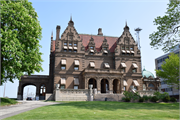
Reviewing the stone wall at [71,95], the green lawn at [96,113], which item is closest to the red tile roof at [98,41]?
the stone wall at [71,95]

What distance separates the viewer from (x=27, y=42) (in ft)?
76.1

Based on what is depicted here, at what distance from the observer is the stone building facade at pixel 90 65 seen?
4244 cm

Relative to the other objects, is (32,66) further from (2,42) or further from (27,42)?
(2,42)

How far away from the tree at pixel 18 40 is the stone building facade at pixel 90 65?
1875 cm

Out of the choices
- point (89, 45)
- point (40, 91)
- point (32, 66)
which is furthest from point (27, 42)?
point (40, 91)

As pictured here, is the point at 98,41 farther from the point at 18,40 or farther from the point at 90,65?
the point at 18,40

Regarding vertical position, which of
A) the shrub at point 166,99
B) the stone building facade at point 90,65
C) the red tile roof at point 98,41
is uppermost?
the red tile roof at point 98,41

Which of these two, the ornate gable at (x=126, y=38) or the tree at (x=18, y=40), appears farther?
the ornate gable at (x=126, y=38)

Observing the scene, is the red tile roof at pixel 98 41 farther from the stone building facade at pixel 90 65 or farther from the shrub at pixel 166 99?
the shrub at pixel 166 99

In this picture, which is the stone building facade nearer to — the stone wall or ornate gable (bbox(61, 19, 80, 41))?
ornate gable (bbox(61, 19, 80, 41))

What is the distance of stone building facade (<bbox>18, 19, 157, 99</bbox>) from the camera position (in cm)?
4244

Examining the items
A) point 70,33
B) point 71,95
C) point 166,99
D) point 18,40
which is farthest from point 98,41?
point 18,40

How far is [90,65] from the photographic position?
148 feet

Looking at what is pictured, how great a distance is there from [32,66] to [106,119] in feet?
54.0
